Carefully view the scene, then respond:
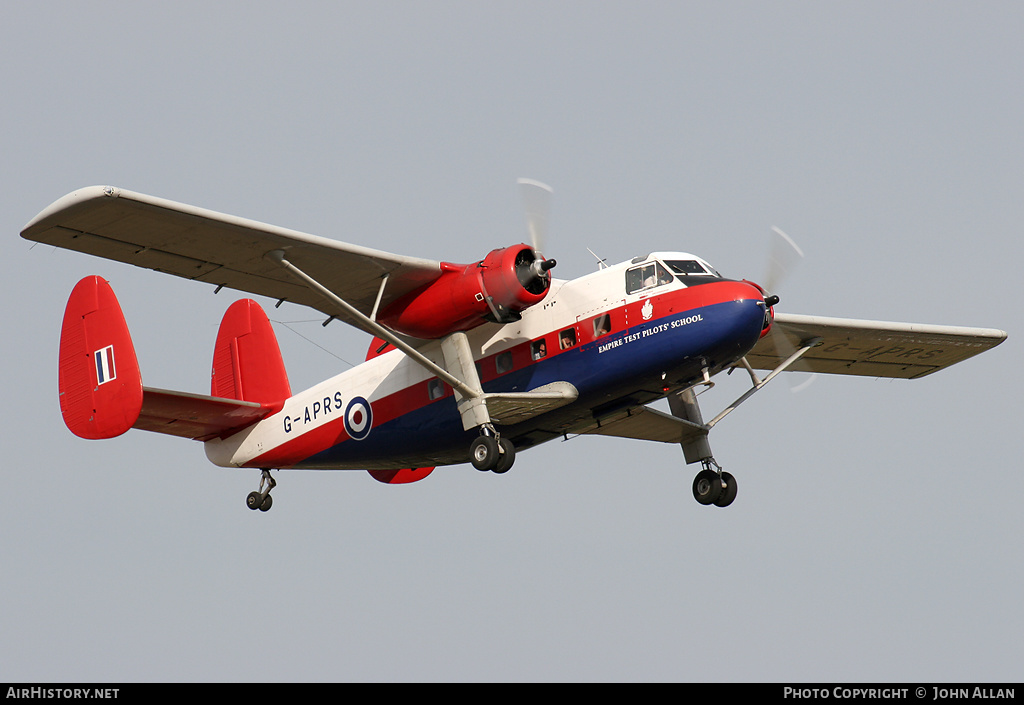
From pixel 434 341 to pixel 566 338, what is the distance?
2296mm

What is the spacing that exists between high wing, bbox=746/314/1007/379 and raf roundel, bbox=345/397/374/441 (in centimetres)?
735

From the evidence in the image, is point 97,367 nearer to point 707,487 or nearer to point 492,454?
point 492,454

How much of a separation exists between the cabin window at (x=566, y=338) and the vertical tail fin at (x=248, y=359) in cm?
653

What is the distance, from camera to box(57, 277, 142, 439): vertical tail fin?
22.4 metres

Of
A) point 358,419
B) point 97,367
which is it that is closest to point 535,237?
point 358,419

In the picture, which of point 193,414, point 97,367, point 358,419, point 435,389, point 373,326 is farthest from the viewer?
point 193,414

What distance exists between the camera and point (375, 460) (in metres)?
24.4

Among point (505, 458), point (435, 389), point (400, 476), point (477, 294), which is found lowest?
point (505, 458)

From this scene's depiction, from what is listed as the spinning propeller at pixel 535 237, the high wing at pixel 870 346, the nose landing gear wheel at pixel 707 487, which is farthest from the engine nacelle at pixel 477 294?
the high wing at pixel 870 346

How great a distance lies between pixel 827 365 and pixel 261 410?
1115 centimetres

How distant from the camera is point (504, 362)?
73.8 feet

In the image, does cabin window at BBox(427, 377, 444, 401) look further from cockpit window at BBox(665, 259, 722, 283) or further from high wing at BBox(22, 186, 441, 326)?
cockpit window at BBox(665, 259, 722, 283)
